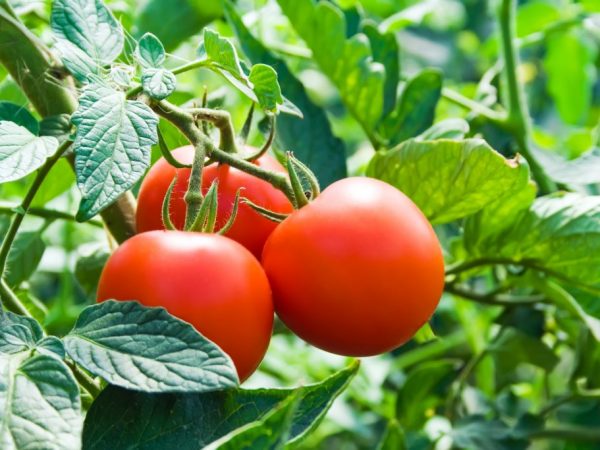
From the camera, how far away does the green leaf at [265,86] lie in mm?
510

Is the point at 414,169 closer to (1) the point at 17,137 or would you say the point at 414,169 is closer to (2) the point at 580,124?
(1) the point at 17,137

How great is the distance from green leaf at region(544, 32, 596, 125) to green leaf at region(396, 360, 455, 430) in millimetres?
490

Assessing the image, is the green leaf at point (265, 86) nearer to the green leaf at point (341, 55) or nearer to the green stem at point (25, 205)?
the green stem at point (25, 205)

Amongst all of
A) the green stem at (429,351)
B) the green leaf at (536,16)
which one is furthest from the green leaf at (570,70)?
the green stem at (429,351)

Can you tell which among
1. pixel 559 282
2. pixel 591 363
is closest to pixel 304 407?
pixel 559 282

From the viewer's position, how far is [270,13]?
108 cm

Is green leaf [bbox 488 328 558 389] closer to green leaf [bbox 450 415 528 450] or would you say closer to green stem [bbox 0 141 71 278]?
green leaf [bbox 450 415 528 450]

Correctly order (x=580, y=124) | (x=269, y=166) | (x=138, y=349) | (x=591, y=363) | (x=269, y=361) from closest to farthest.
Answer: (x=138, y=349) → (x=269, y=166) → (x=591, y=363) → (x=269, y=361) → (x=580, y=124)

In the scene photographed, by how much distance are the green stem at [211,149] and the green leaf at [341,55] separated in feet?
0.88

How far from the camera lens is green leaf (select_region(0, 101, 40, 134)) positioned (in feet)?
1.80

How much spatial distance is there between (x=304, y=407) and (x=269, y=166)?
18cm

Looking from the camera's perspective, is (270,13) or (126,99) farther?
(270,13)

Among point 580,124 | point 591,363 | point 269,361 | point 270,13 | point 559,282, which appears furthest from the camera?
point 580,124

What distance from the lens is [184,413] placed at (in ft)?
1.61
